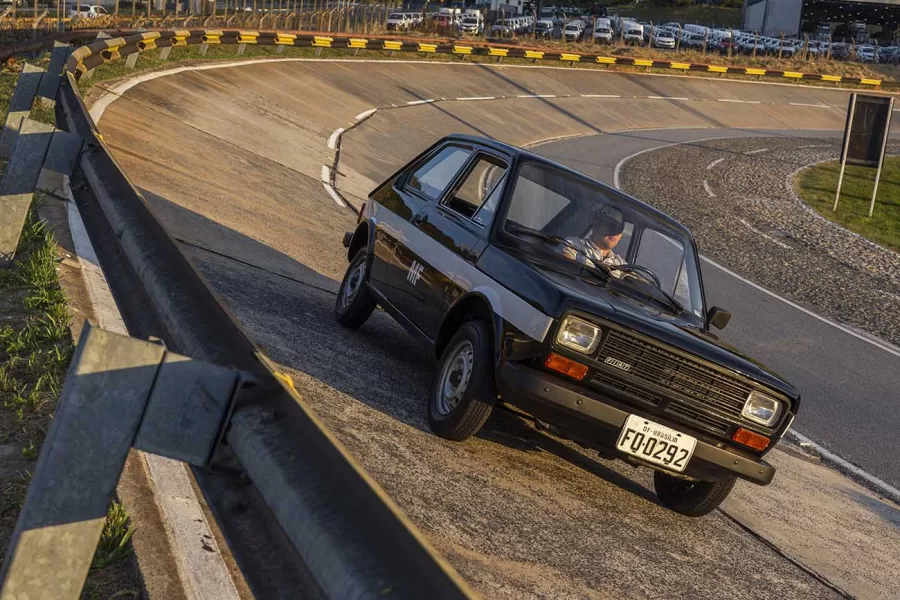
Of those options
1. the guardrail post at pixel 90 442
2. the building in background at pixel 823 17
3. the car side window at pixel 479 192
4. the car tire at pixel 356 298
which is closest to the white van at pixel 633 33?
the building in background at pixel 823 17

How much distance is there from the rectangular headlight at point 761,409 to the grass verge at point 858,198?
1897cm

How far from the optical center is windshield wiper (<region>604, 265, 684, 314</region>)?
7.26m

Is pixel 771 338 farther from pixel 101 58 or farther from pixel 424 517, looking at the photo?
pixel 101 58

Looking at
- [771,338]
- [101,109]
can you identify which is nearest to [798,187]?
→ [771,338]

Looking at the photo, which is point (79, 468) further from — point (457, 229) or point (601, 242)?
point (601, 242)

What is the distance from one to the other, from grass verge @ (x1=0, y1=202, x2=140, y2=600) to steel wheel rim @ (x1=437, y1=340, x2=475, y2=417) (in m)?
2.00

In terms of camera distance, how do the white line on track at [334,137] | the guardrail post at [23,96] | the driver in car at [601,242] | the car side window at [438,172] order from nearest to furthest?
the driver in car at [601,242], the car side window at [438,172], the guardrail post at [23,96], the white line on track at [334,137]

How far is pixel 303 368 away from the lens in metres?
7.17

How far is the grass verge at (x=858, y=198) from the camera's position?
2621 centimetres

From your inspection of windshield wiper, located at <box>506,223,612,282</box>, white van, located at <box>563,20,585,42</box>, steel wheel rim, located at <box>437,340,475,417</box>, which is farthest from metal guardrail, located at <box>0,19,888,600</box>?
Answer: white van, located at <box>563,20,585,42</box>

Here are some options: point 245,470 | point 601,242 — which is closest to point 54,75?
point 601,242

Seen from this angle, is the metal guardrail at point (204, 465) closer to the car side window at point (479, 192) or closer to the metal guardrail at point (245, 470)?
the metal guardrail at point (245, 470)

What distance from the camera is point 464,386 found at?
253 inches

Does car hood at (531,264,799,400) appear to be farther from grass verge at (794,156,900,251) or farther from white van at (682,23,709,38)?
white van at (682,23,709,38)
